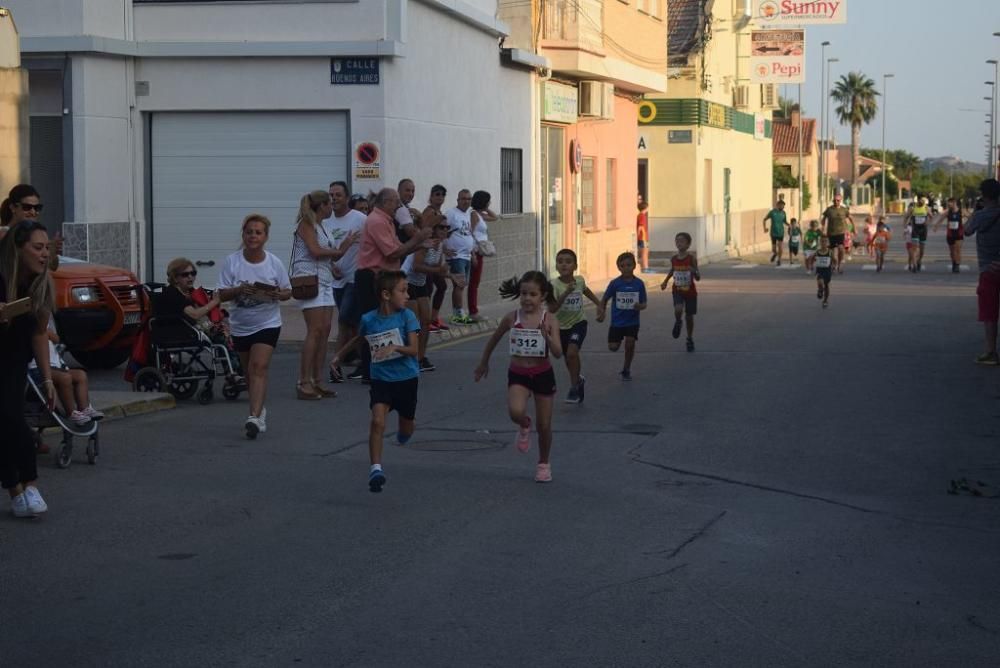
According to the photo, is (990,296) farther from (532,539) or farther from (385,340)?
(532,539)

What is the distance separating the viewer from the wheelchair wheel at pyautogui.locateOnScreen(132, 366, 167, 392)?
13.0 meters

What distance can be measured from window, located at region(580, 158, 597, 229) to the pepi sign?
8772 millimetres

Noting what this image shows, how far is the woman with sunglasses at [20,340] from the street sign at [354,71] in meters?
12.7

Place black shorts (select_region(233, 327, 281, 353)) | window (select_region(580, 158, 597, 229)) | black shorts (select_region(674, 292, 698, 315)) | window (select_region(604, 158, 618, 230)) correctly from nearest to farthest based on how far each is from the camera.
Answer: black shorts (select_region(233, 327, 281, 353)) → black shorts (select_region(674, 292, 698, 315)) → window (select_region(580, 158, 597, 229)) → window (select_region(604, 158, 618, 230))

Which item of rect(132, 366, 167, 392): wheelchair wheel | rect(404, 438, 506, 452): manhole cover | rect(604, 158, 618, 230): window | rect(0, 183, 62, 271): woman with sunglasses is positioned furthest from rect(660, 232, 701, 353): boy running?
rect(604, 158, 618, 230): window

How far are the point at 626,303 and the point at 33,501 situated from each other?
7.71 meters

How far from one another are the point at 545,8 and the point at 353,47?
954 cm

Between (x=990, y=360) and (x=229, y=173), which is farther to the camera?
(x=229, y=173)

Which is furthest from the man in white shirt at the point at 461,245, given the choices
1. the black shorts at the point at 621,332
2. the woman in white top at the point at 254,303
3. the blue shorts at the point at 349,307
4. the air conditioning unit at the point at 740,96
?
the air conditioning unit at the point at 740,96

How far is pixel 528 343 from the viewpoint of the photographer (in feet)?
31.6

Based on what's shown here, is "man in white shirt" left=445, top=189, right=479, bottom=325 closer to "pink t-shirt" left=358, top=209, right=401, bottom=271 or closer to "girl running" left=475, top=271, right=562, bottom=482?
"pink t-shirt" left=358, top=209, right=401, bottom=271

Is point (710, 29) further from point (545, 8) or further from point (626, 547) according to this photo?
point (626, 547)

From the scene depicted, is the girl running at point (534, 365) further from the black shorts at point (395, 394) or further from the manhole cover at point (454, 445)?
the manhole cover at point (454, 445)

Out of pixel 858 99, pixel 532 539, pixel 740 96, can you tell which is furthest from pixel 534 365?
pixel 858 99
